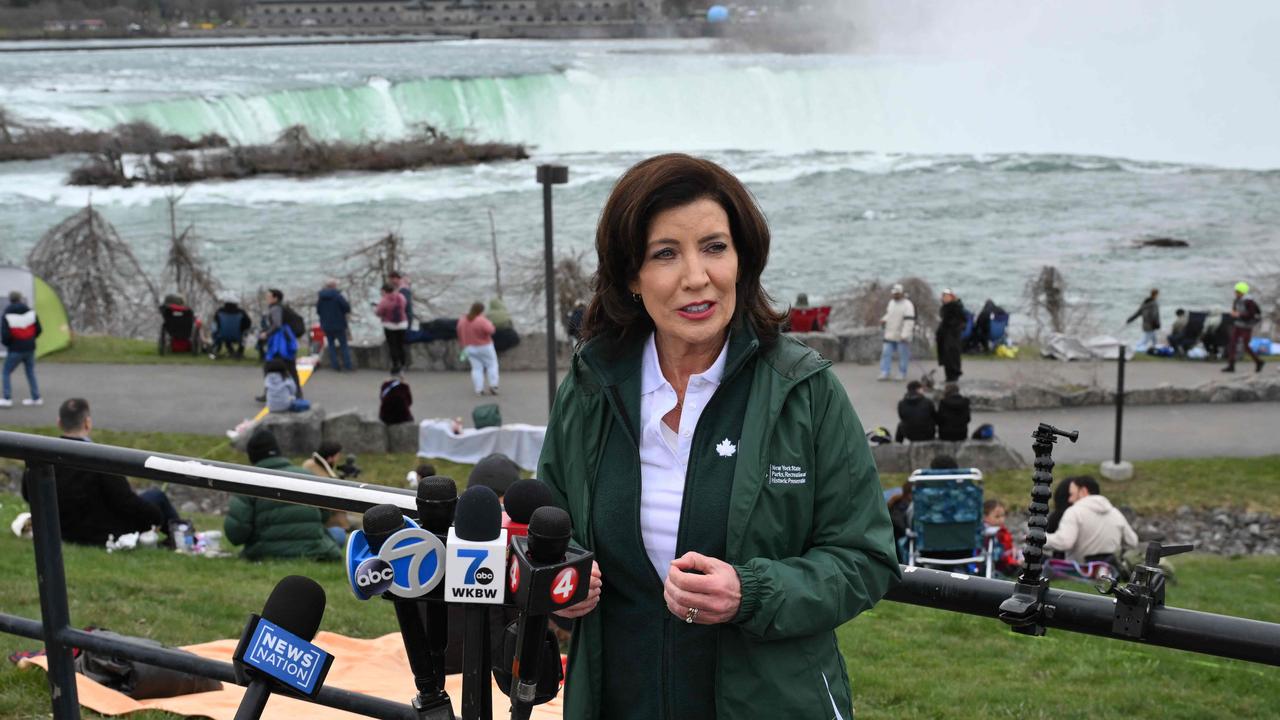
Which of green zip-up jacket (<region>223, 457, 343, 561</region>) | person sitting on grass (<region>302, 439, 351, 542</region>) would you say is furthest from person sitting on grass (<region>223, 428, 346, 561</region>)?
person sitting on grass (<region>302, 439, 351, 542</region>)

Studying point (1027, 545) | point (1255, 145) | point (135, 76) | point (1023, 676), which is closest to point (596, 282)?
point (1027, 545)

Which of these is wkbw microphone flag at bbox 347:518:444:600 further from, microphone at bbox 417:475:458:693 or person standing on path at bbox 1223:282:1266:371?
person standing on path at bbox 1223:282:1266:371

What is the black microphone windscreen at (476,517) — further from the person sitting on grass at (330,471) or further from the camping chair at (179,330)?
the camping chair at (179,330)

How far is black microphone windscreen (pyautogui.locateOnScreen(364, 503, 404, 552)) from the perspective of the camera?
1822mm

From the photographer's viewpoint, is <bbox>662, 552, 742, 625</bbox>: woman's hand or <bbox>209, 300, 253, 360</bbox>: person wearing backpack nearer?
<bbox>662, 552, 742, 625</bbox>: woman's hand

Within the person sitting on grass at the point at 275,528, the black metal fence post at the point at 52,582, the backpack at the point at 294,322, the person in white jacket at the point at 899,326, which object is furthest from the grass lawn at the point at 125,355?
the black metal fence post at the point at 52,582

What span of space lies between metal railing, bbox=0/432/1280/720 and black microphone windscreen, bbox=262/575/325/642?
1.21 ft

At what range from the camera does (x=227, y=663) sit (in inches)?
112

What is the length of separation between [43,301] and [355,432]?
9316 millimetres

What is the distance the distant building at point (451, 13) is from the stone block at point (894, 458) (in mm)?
114338

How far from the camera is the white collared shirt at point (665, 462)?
2.13m

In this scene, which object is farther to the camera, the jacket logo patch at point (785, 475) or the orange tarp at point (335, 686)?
Answer: the orange tarp at point (335, 686)

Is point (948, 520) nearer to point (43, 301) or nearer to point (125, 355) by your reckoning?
point (125, 355)

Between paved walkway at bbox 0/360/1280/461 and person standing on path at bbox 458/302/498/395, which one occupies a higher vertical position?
person standing on path at bbox 458/302/498/395
